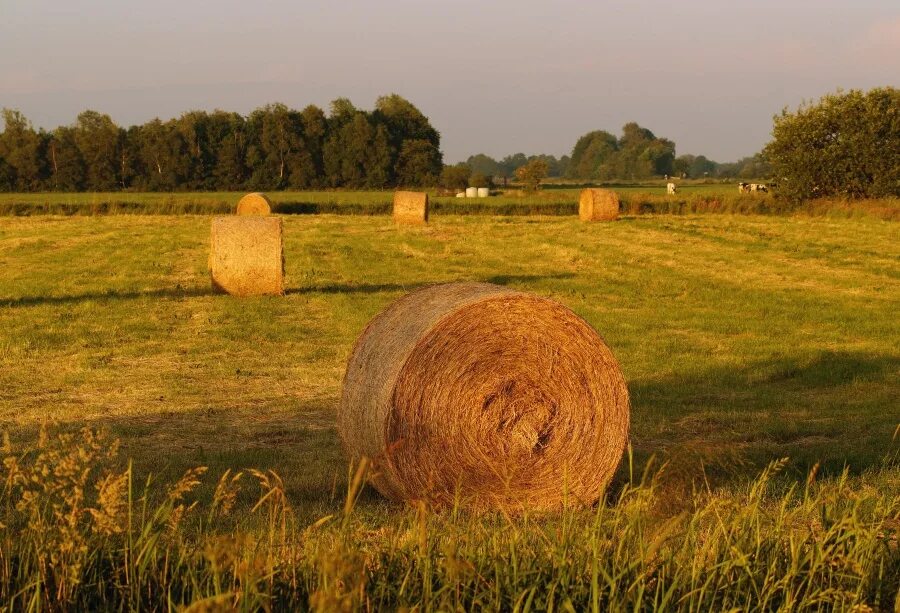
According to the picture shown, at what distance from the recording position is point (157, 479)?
27.0 feet

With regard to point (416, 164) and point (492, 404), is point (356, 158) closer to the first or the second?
point (416, 164)

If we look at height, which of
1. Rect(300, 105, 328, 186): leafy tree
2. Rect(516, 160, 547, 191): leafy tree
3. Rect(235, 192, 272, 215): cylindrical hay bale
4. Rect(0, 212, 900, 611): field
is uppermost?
Rect(300, 105, 328, 186): leafy tree

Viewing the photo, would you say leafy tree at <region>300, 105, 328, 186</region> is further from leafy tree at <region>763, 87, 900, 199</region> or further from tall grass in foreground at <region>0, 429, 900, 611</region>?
tall grass in foreground at <region>0, 429, 900, 611</region>

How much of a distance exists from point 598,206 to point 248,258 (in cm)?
2061

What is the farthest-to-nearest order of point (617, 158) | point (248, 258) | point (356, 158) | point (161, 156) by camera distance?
1. point (617, 158)
2. point (356, 158)
3. point (161, 156)
4. point (248, 258)

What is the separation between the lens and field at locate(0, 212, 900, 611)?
5.00 m

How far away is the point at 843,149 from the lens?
43344 millimetres

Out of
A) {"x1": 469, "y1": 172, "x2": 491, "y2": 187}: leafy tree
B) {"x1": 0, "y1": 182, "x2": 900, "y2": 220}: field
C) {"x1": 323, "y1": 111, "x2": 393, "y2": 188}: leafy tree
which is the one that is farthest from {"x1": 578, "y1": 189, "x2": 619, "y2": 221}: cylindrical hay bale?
{"x1": 323, "y1": 111, "x2": 393, "y2": 188}: leafy tree

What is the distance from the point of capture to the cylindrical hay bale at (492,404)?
7.43 meters

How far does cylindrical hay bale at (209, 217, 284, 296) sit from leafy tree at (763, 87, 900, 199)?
2852cm

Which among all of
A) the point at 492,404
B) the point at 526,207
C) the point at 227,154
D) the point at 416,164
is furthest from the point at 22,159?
the point at 492,404

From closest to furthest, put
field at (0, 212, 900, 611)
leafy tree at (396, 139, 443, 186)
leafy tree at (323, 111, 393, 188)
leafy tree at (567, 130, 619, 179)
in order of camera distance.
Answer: field at (0, 212, 900, 611)
leafy tree at (323, 111, 393, 188)
leafy tree at (396, 139, 443, 186)
leafy tree at (567, 130, 619, 179)

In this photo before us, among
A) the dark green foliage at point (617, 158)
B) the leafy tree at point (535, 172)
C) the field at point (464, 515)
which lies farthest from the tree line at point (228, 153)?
the dark green foliage at point (617, 158)

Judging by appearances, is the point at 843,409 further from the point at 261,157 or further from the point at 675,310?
the point at 261,157
